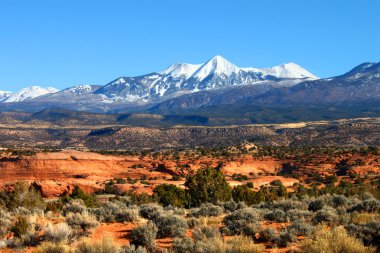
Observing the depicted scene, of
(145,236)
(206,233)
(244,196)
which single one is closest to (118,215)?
(145,236)

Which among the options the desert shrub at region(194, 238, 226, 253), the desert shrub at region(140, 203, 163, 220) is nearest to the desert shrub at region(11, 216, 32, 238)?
the desert shrub at region(140, 203, 163, 220)

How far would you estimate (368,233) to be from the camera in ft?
40.6

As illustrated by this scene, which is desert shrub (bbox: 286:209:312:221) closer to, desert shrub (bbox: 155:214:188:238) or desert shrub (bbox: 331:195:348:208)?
desert shrub (bbox: 331:195:348:208)

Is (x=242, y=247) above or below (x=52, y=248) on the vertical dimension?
above

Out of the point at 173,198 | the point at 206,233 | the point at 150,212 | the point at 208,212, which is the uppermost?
the point at 206,233

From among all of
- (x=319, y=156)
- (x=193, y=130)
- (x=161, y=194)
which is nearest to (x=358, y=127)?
(x=193, y=130)

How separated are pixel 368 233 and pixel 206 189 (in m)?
18.3

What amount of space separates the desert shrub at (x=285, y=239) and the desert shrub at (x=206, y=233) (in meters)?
1.49

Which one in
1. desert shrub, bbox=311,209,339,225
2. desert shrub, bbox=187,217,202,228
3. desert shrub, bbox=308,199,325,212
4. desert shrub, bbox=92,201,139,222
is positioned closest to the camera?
desert shrub, bbox=311,209,339,225

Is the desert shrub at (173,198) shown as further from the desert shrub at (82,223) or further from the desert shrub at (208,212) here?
the desert shrub at (82,223)

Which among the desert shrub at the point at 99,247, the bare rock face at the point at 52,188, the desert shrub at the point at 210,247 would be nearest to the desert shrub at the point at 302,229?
the desert shrub at the point at 210,247

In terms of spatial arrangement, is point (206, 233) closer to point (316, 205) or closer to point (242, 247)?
point (242, 247)

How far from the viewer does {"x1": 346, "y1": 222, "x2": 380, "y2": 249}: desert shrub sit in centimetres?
1202

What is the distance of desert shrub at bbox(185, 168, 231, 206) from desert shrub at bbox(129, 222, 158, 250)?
15453mm
